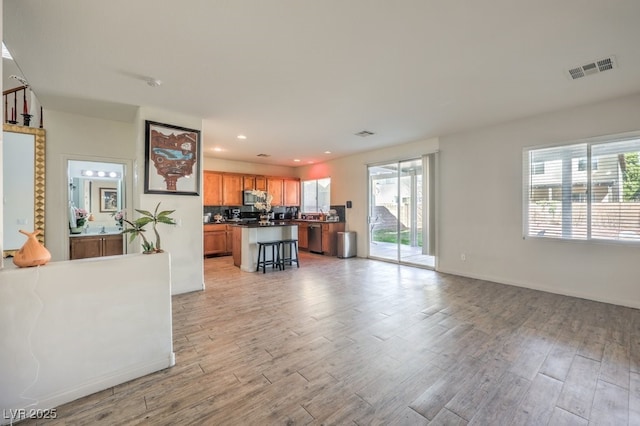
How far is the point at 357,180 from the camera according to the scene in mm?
7227

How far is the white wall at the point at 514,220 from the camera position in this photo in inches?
142

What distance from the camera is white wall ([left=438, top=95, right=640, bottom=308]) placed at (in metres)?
3.61

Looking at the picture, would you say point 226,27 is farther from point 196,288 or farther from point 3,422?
point 196,288

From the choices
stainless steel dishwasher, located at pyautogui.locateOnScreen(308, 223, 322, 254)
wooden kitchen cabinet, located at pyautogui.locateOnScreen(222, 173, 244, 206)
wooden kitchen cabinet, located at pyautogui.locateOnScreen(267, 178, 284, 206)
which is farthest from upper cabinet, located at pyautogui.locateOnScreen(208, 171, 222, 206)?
stainless steel dishwasher, located at pyautogui.locateOnScreen(308, 223, 322, 254)

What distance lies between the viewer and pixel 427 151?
18.6 feet

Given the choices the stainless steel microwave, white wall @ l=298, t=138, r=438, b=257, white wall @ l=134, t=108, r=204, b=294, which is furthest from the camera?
the stainless steel microwave

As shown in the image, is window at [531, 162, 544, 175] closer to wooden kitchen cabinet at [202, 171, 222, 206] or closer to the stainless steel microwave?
the stainless steel microwave

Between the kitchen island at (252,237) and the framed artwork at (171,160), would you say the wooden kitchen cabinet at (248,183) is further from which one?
the framed artwork at (171,160)

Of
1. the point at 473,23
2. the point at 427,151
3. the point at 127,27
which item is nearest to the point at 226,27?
the point at 127,27

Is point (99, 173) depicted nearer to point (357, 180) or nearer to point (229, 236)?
point (229, 236)

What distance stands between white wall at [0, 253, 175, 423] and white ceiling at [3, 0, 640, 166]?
1.85 meters

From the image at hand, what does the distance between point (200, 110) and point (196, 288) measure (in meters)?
2.68

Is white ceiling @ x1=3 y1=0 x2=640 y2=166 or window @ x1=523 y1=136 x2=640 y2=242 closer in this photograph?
white ceiling @ x1=3 y1=0 x2=640 y2=166

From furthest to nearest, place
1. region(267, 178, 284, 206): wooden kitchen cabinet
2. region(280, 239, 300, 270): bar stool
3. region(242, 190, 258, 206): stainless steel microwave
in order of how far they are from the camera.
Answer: region(267, 178, 284, 206): wooden kitchen cabinet < region(242, 190, 258, 206): stainless steel microwave < region(280, 239, 300, 270): bar stool
